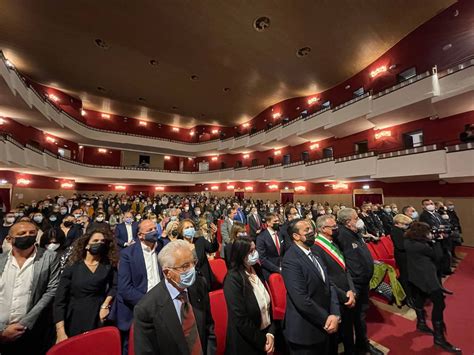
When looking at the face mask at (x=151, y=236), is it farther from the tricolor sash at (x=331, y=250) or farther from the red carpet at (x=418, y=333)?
the red carpet at (x=418, y=333)

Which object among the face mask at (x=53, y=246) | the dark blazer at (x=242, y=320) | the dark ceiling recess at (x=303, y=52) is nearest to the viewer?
the dark blazer at (x=242, y=320)

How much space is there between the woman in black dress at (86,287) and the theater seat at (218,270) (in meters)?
1.31

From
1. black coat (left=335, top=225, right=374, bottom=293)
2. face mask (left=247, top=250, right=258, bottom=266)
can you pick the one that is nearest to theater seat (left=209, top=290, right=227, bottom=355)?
face mask (left=247, top=250, right=258, bottom=266)

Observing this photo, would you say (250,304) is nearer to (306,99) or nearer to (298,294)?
(298,294)

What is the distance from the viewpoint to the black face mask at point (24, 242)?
1948 mm

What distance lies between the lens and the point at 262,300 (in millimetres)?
1741

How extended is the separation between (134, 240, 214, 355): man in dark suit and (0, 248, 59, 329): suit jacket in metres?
1.45

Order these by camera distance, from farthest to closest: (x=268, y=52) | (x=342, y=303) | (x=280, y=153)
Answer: (x=280, y=153)
(x=268, y=52)
(x=342, y=303)

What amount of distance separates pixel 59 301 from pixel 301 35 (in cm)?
1249

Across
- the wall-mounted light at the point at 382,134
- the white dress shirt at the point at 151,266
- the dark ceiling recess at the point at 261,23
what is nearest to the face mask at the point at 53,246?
the white dress shirt at the point at 151,266

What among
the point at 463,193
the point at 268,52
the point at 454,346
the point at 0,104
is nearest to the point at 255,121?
the point at 268,52

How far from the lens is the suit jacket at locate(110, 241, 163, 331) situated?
2.06 meters

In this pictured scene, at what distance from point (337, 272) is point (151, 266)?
195cm

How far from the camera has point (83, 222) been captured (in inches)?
202
